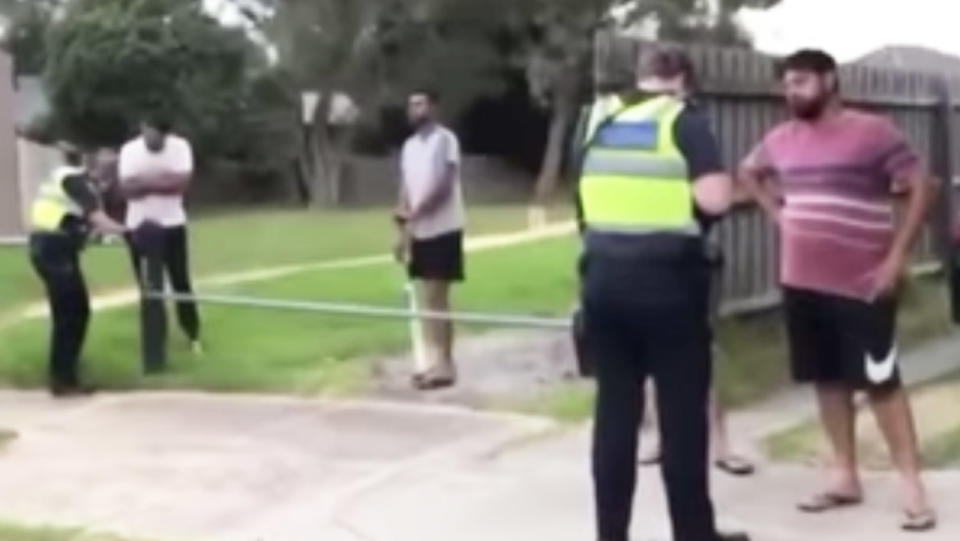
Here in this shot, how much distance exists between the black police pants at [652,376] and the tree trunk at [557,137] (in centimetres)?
3994

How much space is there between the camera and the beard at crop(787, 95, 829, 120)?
7684 millimetres

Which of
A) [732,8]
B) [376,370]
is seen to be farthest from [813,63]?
[732,8]

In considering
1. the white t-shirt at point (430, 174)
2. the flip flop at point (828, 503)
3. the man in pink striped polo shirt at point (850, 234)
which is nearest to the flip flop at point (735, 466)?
the flip flop at point (828, 503)

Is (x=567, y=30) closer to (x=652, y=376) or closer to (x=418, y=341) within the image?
(x=418, y=341)

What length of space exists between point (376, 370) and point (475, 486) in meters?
3.44

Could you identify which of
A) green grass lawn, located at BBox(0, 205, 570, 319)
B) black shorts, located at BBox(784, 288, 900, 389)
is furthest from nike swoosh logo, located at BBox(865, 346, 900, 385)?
green grass lawn, located at BBox(0, 205, 570, 319)

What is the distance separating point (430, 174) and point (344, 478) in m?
2.63

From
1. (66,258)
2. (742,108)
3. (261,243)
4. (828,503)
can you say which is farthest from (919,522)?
(261,243)

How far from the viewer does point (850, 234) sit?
25.2ft

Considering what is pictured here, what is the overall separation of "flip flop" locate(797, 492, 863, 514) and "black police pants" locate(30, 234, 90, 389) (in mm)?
5275

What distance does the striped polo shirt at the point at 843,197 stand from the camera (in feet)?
25.1

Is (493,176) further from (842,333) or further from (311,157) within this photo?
(842,333)

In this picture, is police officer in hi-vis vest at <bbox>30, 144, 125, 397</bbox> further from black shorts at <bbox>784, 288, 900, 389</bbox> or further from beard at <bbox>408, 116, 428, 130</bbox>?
black shorts at <bbox>784, 288, 900, 389</bbox>

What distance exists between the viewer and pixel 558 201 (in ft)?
153
